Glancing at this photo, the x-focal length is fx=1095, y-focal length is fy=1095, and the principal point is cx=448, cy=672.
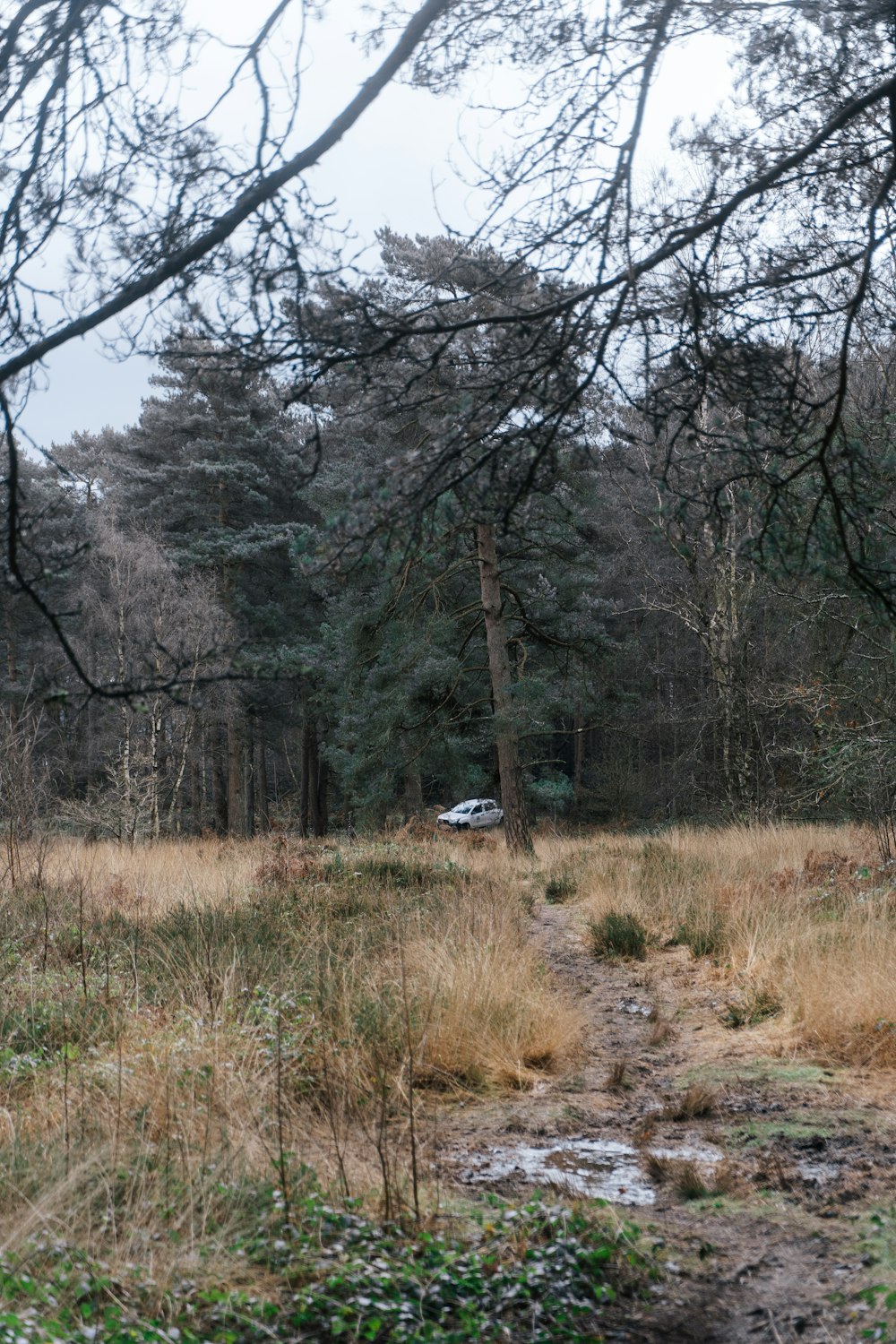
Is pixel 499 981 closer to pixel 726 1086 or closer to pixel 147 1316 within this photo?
pixel 726 1086

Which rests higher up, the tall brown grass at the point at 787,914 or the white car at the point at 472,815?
the tall brown grass at the point at 787,914

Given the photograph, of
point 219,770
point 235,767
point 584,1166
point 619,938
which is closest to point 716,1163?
point 584,1166

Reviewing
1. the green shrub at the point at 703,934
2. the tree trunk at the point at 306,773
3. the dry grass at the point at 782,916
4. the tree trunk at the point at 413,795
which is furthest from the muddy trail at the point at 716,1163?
the tree trunk at the point at 306,773

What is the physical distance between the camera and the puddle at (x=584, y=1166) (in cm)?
403

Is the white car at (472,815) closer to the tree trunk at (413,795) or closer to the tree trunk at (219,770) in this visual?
the tree trunk at (413,795)

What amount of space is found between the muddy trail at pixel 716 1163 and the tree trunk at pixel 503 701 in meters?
10.7

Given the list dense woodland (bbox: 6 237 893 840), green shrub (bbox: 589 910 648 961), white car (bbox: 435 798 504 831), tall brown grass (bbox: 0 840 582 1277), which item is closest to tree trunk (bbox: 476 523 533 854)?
dense woodland (bbox: 6 237 893 840)

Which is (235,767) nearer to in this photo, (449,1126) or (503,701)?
(503,701)

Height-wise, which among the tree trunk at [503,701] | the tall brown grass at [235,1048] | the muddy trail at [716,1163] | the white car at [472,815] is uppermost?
the tree trunk at [503,701]

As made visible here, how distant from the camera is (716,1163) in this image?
14.3 ft

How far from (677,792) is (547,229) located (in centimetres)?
2314

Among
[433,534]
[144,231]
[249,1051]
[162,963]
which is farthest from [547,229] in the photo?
[162,963]

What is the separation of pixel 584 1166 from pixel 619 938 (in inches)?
179

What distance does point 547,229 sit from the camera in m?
4.29
